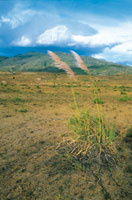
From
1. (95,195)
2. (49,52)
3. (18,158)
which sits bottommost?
(95,195)

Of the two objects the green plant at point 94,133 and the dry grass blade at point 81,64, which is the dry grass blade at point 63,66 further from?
the green plant at point 94,133

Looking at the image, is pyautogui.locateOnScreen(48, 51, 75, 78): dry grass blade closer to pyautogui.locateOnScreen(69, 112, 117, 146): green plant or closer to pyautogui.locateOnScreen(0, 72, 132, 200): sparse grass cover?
pyautogui.locateOnScreen(0, 72, 132, 200): sparse grass cover

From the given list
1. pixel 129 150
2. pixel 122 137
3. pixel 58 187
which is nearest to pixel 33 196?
pixel 58 187

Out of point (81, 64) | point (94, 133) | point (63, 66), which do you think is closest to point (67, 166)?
point (94, 133)

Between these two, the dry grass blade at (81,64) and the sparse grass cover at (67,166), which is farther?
the dry grass blade at (81,64)

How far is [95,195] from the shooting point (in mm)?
2326

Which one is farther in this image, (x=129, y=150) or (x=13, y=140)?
(x=13, y=140)

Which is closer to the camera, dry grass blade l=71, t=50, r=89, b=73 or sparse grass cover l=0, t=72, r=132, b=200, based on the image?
sparse grass cover l=0, t=72, r=132, b=200

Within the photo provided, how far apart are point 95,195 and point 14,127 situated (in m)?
3.57

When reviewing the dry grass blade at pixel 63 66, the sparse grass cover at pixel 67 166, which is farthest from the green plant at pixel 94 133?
the dry grass blade at pixel 63 66

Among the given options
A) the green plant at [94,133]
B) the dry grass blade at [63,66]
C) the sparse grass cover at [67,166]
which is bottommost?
the sparse grass cover at [67,166]

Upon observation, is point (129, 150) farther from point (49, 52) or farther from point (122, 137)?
point (49, 52)

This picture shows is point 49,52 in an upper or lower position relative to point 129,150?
upper

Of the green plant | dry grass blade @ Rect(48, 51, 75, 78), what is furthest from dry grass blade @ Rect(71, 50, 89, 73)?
the green plant
